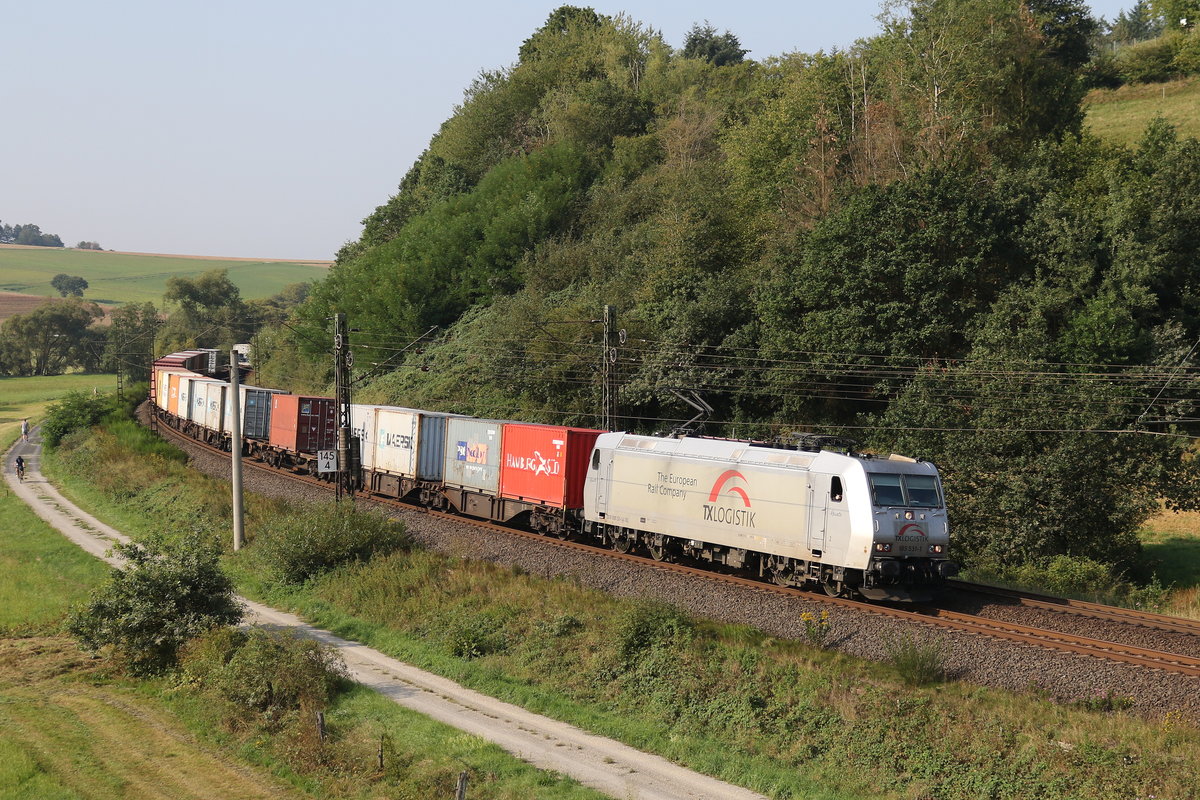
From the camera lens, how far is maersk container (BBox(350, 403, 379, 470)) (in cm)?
→ 4225

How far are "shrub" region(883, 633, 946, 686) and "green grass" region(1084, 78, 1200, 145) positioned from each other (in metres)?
58.1

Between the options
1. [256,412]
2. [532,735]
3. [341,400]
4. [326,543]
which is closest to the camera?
[532,735]

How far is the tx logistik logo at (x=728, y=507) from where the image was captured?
977 inches

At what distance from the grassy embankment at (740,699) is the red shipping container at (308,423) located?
64.9 feet

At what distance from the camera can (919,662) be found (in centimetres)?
1775

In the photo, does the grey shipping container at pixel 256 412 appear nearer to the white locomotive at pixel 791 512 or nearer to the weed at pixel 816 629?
the white locomotive at pixel 791 512

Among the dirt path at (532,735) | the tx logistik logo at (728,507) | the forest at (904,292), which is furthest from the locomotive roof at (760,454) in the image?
the dirt path at (532,735)

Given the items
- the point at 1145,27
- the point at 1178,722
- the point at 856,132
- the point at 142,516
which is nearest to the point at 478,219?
the point at 856,132

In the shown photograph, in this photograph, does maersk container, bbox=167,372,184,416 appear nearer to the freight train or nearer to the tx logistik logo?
the freight train

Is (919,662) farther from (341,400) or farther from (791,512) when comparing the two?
(341,400)

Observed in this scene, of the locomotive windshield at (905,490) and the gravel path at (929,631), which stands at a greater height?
the locomotive windshield at (905,490)

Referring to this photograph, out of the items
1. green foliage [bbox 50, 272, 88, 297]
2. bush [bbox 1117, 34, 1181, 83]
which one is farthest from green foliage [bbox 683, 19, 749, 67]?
green foliage [bbox 50, 272, 88, 297]

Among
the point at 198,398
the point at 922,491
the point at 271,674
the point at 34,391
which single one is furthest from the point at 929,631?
the point at 34,391

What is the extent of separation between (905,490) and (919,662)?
19.0 ft
